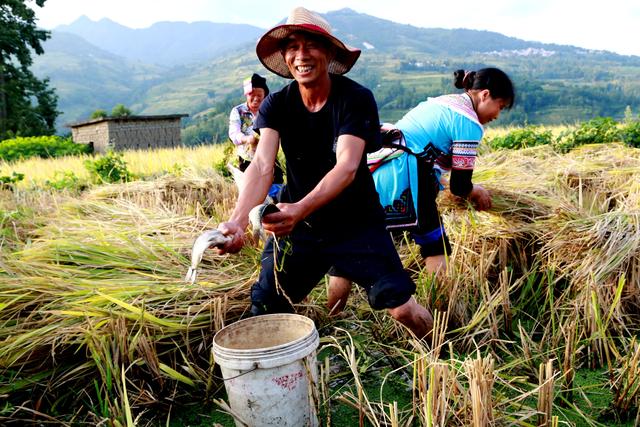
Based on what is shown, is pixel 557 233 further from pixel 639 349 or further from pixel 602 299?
pixel 639 349

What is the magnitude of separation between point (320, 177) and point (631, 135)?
295 inches

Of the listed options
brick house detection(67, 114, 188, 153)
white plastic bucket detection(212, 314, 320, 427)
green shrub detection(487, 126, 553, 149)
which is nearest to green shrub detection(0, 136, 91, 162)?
brick house detection(67, 114, 188, 153)

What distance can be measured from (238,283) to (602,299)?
5.93ft

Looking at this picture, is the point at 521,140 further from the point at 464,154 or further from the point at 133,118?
the point at 133,118

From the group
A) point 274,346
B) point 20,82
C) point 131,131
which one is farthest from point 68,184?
point 20,82

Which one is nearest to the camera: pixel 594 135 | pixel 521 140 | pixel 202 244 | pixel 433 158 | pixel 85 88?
pixel 202 244

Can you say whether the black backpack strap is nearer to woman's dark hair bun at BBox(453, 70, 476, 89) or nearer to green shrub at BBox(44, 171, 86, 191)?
woman's dark hair bun at BBox(453, 70, 476, 89)

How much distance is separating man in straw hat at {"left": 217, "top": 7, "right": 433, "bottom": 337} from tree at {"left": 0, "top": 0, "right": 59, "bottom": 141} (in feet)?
82.7

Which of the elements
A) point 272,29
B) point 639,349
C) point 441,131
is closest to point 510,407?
point 639,349

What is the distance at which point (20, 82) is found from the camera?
25.6m

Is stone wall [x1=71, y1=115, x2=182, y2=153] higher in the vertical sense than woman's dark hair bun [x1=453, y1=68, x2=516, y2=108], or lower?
lower

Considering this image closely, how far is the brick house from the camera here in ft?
70.9

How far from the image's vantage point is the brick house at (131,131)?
70.9 feet

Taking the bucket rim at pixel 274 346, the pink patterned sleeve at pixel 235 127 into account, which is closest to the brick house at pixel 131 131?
the pink patterned sleeve at pixel 235 127
